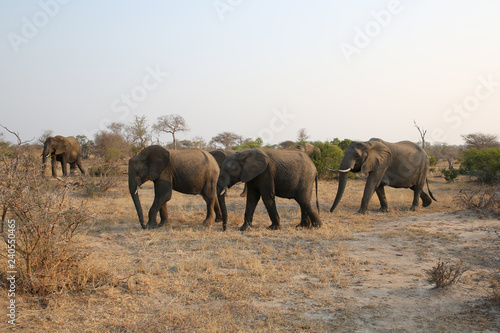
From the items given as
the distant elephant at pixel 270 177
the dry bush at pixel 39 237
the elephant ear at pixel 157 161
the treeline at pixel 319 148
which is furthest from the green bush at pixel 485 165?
the dry bush at pixel 39 237

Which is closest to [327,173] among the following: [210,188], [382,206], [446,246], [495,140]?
[382,206]

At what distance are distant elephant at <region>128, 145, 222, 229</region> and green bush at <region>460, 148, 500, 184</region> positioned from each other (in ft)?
47.3

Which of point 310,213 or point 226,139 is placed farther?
point 226,139

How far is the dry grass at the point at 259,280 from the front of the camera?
4.74 meters

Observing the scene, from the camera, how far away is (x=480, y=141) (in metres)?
34.7

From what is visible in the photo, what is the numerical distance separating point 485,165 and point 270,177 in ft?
47.6

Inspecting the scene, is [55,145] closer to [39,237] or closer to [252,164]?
[252,164]

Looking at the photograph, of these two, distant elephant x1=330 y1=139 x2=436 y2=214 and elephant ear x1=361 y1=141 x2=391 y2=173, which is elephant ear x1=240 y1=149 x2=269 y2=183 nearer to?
distant elephant x1=330 y1=139 x2=436 y2=214

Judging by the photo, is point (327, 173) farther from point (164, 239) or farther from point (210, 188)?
point (164, 239)

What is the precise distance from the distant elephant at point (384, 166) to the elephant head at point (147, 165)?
5382 millimetres

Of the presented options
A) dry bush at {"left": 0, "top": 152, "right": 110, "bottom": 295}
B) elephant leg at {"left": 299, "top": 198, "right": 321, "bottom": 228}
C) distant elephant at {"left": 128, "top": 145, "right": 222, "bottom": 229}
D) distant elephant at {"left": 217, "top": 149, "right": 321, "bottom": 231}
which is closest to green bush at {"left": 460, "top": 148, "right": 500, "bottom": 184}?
elephant leg at {"left": 299, "top": 198, "right": 321, "bottom": 228}

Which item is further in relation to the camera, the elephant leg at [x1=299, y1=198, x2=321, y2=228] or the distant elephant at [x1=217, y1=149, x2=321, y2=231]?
the elephant leg at [x1=299, y1=198, x2=321, y2=228]

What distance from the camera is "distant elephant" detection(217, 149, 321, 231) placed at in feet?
32.0

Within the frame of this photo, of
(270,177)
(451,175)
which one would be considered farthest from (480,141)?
(270,177)
